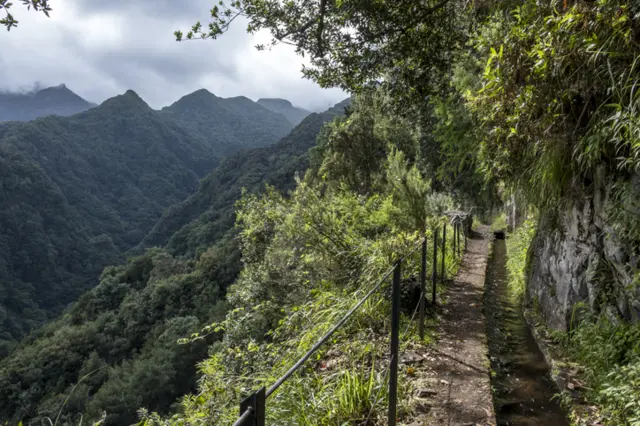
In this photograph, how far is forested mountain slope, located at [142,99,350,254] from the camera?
199ft

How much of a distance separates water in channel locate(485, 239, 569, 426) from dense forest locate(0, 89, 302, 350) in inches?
2336

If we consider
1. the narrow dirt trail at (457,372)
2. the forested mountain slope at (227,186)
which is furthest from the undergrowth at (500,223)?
the forested mountain slope at (227,186)

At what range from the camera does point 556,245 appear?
4.91 m

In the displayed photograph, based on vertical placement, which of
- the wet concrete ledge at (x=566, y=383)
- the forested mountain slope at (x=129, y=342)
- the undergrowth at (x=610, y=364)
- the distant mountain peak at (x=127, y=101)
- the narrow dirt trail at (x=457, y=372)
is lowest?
the forested mountain slope at (x=129, y=342)

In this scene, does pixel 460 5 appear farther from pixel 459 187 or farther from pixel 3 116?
pixel 3 116

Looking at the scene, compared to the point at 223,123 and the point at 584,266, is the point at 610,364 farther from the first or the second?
the point at 223,123

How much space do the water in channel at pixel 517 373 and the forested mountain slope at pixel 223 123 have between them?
151 m

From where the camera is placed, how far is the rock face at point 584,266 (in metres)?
3.31

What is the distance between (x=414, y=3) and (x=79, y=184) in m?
115

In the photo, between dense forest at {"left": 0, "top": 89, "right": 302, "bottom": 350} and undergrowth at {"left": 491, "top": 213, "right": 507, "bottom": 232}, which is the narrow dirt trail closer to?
undergrowth at {"left": 491, "top": 213, "right": 507, "bottom": 232}

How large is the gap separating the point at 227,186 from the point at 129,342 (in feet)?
130

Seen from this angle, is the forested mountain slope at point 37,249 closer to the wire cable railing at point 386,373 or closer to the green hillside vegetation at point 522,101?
the green hillside vegetation at point 522,101

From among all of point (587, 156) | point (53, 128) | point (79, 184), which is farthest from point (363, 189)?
point (53, 128)

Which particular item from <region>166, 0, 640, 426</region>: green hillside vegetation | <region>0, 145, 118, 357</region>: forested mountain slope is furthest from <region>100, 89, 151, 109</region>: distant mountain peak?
<region>166, 0, 640, 426</region>: green hillside vegetation
